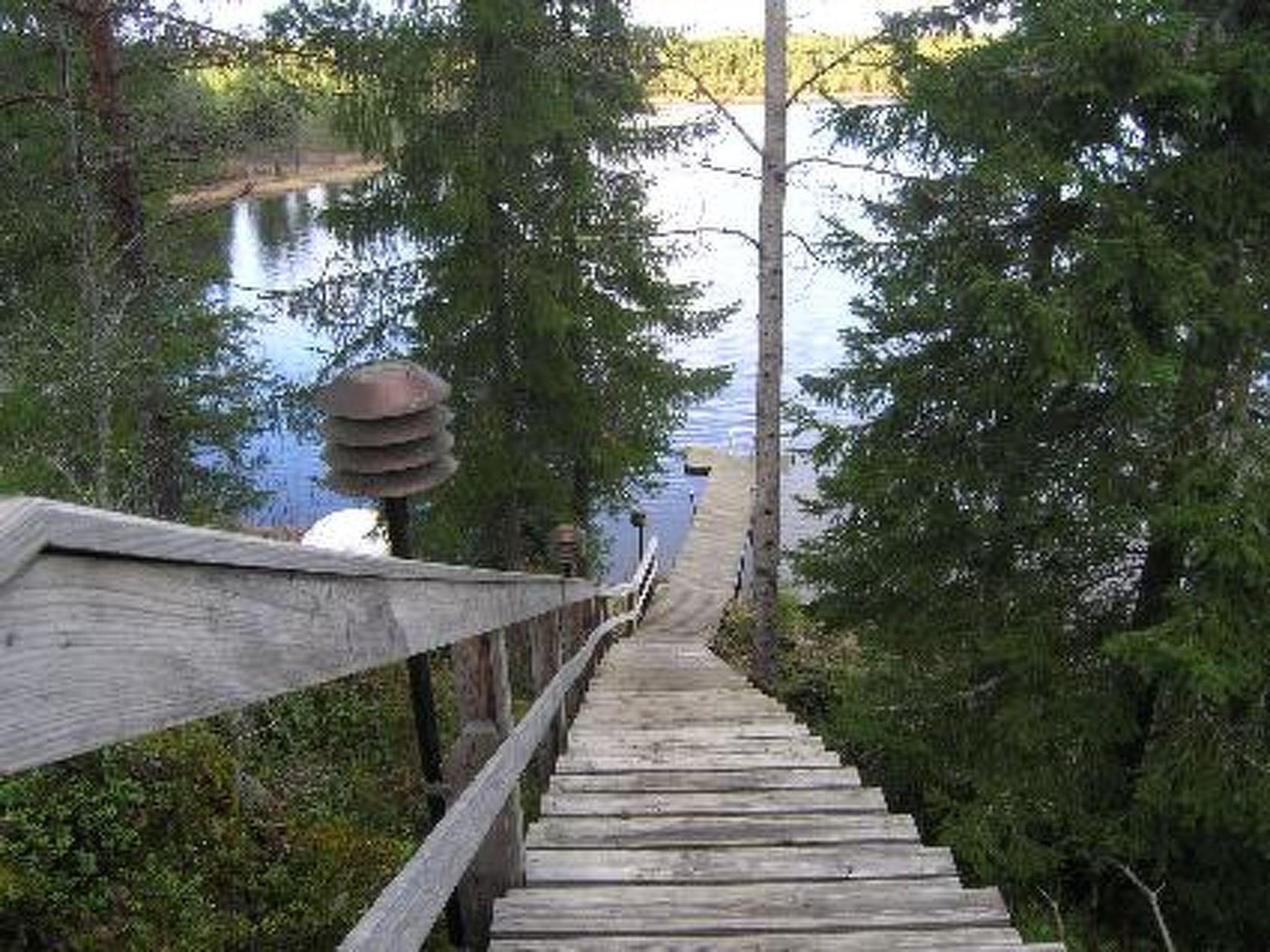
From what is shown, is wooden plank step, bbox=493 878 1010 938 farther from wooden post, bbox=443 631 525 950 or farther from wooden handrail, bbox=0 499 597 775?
wooden handrail, bbox=0 499 597 775

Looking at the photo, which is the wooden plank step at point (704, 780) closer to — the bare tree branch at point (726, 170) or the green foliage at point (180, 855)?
the green foliage at point (180, 855)

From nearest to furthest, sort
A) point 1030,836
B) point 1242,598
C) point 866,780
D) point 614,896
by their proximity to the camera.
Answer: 1. point 614,896
2. point 1242,598
3. point 1030,836
4. point 866,780

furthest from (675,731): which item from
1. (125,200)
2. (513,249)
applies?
(513,249)

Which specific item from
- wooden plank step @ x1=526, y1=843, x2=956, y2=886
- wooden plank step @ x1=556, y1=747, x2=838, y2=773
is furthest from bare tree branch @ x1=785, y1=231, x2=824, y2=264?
wooden plank step @ x1=526, y1=843, x2=956, y2=886

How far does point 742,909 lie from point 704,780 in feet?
5.97

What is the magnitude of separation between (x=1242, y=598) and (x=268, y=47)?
416 inches

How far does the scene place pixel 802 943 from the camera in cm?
329

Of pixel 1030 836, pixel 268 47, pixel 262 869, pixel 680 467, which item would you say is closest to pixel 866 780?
pixel 1030 836

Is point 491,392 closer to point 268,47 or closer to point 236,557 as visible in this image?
point 268,47

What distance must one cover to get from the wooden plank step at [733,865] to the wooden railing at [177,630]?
1667 millimetres

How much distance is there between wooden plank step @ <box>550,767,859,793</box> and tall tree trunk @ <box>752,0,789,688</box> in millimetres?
7048

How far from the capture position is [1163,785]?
8.05 metres

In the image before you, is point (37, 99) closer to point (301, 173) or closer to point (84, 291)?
point (84, 291)

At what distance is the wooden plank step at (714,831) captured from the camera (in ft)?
14.1
